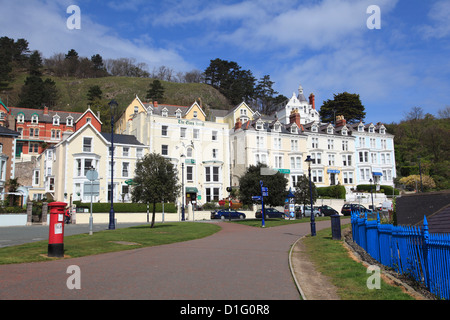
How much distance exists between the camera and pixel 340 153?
66188mm

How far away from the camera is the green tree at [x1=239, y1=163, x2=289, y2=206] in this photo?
36.7m

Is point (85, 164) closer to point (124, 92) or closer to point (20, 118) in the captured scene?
point (20, 118)

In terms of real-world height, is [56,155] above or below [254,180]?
above

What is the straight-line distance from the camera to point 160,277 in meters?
8.89

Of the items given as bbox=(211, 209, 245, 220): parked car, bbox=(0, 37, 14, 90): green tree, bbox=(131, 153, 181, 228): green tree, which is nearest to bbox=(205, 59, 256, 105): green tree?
bbox=(0, 37, 14, 90): green tree

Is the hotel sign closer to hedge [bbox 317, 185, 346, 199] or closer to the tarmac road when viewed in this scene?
hedge [bbox 317, 185, 346, 199]

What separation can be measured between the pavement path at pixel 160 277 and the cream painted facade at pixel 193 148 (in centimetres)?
4029

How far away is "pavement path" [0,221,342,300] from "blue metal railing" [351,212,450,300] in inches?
118

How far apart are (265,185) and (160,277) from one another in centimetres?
2839

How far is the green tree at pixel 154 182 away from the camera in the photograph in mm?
26688

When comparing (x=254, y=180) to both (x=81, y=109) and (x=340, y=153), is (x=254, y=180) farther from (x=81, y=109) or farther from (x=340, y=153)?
(x=81, y=109)

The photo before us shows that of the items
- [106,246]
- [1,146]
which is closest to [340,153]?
[1,146]

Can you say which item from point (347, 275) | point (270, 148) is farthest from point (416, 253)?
point (270, 148)
